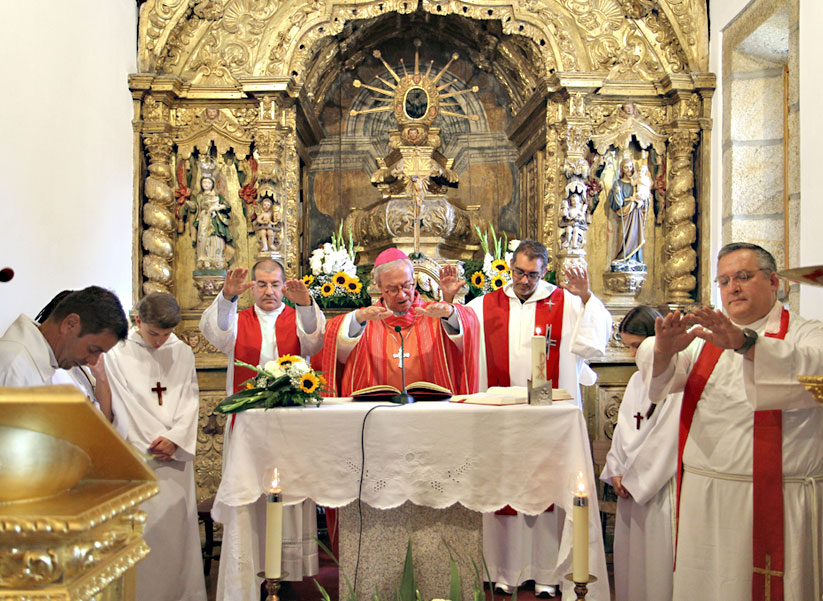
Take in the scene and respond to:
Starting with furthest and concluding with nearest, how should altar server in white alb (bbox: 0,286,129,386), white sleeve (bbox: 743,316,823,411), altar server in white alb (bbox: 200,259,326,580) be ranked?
altar server in white alb (bbox: 200,259,326,580) < white sleeve (bbox: 743,316,823,411) < altar server in white alb (bbox: 0,286,129,386)

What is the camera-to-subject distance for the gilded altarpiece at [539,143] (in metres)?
7.25

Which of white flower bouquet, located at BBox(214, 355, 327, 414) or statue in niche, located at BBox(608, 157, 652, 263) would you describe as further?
statue in niche, located at BBox(608, 157, 652, 263)

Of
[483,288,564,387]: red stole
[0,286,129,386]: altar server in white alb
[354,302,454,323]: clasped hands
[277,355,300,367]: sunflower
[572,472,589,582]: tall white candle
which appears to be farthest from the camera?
[483,288,564,387]: red stole

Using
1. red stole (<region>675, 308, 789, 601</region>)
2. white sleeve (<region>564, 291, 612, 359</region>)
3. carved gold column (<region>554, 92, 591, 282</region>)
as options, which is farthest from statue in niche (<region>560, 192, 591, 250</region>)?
red stole (<region>675, 308, 789, 601</region>)

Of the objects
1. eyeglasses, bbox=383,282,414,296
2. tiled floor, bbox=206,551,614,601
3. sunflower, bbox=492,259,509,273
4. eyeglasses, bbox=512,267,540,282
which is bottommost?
tiled floor, bbox=206,551,614,601

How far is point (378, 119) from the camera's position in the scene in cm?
903

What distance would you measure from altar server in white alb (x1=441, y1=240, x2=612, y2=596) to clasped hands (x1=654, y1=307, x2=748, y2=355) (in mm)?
1614

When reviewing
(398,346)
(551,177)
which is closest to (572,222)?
(551,177)

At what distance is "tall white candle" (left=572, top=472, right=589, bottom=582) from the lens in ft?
7.67

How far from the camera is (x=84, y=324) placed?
116 inches

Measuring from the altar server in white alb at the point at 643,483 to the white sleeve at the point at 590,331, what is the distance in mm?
572

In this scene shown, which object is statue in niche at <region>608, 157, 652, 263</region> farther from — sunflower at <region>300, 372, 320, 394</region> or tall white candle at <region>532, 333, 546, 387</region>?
sunflower at <region>300, 372, 320, 394</region>

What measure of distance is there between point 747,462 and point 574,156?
4.39 meters

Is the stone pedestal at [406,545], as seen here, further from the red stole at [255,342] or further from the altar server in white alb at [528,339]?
the red stole at [255,342]
